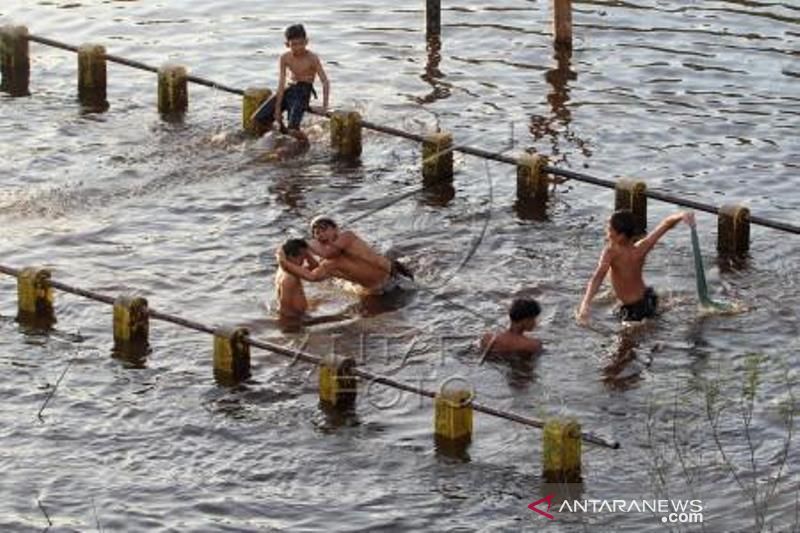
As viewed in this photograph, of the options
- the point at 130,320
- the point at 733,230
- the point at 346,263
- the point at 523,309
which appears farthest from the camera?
the point at 733,230

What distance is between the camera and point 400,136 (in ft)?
76.9

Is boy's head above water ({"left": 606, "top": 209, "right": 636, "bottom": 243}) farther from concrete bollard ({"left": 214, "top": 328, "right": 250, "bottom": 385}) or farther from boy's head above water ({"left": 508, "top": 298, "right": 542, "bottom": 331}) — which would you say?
concrete bollard ({"left": 214, "top": 328, "right": 250, "bottom": 385})

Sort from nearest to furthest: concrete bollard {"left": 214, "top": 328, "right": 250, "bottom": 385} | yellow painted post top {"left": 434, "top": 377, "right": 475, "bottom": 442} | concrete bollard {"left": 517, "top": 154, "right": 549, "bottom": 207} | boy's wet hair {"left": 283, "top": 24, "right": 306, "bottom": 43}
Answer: yellow painted post top {"left": 434, "top": 377, "right": 475, "bottom": 442}
concrete bollard {"left": 214, "top": 328, "right": 250, "bottom": 385}
concrete bollard {"left": 517, "top": 154, "right": 549, "bottom": 207}
boy's wet hair {"left": 283, "top": 24, "right": 306, "bottom": 43}

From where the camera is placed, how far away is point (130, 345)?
18.9m

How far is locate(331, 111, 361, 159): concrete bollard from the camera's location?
23859 mm

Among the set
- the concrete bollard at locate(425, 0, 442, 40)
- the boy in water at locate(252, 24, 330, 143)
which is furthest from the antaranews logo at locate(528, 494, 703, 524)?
the concrete bollard at locate(425, 0, 442, 40)

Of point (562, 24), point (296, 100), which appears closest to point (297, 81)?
point (296, 100)

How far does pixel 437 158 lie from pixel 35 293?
5447 millimetres

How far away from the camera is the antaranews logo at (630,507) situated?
1588 centimetres

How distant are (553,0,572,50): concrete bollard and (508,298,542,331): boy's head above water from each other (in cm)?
1010

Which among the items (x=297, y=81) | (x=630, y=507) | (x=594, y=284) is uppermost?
(x=297, y=81)

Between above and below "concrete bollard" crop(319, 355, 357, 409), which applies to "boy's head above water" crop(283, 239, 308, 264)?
above

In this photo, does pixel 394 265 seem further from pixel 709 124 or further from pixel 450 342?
pixel 709 124

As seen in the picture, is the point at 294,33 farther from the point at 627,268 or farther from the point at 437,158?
the point at 627,268
